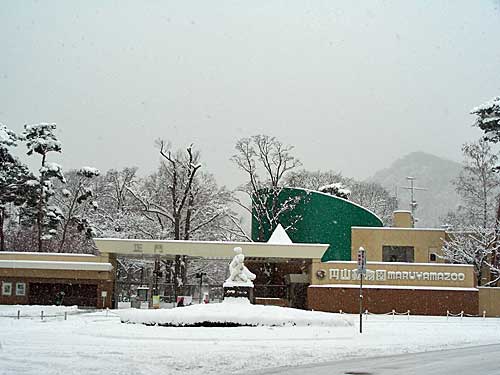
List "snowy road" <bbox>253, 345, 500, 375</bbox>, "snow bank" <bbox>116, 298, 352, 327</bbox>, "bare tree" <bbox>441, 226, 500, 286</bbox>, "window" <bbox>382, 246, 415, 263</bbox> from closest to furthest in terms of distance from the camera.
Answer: "snowy road" <bbox>253, 345, 500, 375</bbox> < "snow bank" <bbox>116, 298, 352, 327</bbox> < "bare tree" <bbox>441, 226, 500, 286</bbox> < "window" <bbox>382, 246, 415, 263</bbox>

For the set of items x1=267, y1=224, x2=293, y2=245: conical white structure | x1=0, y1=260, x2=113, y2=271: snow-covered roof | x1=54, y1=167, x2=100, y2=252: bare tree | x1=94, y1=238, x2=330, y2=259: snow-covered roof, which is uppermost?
x1=54, y1=167, x2=100, y2=252: bare tree

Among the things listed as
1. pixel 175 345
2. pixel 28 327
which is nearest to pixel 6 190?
pixel 28 327

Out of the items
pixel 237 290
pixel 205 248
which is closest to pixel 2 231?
pixel 205 248

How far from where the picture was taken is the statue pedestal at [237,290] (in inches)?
1383

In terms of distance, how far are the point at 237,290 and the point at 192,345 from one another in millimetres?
12307

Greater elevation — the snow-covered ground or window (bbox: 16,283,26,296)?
window (bbox: 16,283,26,296)

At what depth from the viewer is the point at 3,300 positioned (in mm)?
49406

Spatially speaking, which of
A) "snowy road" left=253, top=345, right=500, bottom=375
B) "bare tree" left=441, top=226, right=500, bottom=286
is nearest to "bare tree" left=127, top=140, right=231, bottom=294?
"bare tree" left=441, top=226, right=500, bottom=286

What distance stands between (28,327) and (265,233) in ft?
119

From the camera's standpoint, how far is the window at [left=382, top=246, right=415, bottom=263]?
57875 millimetres

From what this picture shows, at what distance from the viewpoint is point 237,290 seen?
116ft

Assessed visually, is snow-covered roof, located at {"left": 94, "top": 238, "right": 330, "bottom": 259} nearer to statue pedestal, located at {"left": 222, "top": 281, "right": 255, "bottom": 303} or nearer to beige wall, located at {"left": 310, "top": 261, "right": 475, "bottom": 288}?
beige wall, located at {"left": 310, "top": 261, "right": 475, "bottom": 288}

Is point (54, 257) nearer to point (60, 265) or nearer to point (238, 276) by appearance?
point (60, 265)

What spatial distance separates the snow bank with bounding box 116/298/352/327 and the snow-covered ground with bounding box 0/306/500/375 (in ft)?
2.28
